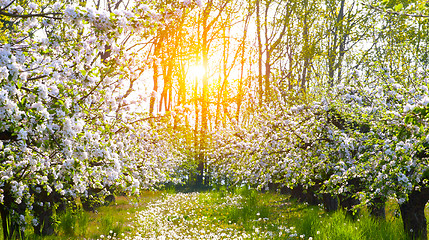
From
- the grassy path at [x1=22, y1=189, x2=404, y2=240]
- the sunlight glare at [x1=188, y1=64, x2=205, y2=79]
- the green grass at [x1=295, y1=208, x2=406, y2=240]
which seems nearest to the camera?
the green grass at [x1=295, y1=208, x2=406, y2=240]

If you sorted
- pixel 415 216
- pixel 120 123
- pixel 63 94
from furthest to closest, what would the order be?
pixel 415 216, pixel 120 123, pixel 63 94

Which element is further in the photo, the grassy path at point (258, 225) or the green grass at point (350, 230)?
the grassy path at point (258, 225)

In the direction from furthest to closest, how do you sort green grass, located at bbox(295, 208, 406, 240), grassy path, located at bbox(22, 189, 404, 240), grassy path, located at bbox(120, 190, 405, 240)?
grassy path, located at bbox(22, 189, 404, 240)
grassy path, located at bbox(120, 190, 405, 240)
green grass, located at bbox(295, 208, 406, 240)

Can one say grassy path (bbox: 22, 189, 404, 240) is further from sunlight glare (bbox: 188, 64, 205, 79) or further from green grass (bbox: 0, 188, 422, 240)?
sunlight glare (bbox: 188, 64, 205, 79)

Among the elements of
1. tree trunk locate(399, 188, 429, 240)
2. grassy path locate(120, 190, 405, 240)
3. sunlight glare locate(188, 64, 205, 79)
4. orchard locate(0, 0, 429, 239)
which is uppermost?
sunlight glare locate(188, 64, 205, 79)

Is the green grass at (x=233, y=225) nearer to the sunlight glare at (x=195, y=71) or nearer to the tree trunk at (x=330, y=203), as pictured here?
the tree trunk at (x=330, y=203)

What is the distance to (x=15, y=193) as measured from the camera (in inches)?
238

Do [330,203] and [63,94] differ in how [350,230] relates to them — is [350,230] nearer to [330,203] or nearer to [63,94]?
[330,203]

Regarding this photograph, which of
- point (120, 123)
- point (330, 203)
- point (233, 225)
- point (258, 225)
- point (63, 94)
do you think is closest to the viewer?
point (63, 94)

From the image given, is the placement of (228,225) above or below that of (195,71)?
below

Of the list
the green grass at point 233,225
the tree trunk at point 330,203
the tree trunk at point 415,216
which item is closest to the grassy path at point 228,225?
the green grass at point 233,225

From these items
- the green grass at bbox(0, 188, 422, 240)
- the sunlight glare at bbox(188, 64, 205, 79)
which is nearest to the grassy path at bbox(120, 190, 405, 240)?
the green grass at bbox(0, 188, 422, 240)

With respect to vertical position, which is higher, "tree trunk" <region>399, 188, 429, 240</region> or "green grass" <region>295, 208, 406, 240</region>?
"tree trunk" <region>399, 188, 429, 240</region>

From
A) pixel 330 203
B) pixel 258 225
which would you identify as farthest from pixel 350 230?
pixel 330 203
